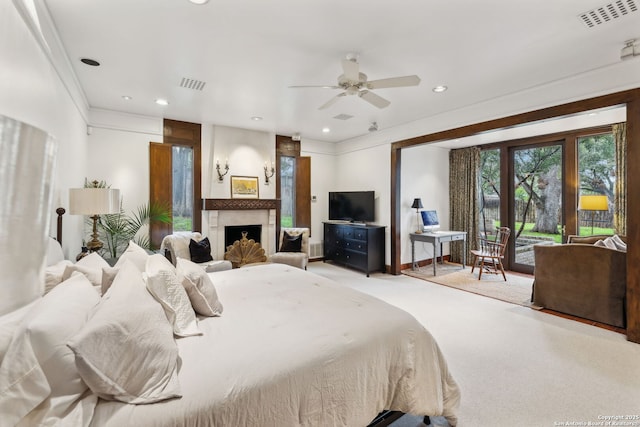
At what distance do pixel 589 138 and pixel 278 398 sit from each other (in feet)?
20.2

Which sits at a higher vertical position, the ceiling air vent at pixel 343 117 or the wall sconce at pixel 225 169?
the ceiling air vent at pixel 343 117

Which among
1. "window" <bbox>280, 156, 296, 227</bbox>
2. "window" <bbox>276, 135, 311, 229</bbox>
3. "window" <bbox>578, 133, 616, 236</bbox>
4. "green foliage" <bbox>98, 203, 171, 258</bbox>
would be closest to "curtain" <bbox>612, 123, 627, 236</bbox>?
"window" <bbox>578, 133, 616, 236</bbox>

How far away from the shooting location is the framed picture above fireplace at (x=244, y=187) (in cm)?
548

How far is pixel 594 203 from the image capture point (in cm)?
442

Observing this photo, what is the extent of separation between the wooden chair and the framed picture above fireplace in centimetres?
420

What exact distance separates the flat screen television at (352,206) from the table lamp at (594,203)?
3268mm

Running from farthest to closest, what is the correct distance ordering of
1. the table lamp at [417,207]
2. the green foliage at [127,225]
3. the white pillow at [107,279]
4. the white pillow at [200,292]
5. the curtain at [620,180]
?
the table lamp at [417,207] < the curtain at [620,180] < the green foliage at [127,225] < the white pillow at [200,292] < the white pillow at [107,279]

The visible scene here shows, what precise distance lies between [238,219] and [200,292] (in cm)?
382

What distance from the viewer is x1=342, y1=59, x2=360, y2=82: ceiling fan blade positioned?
2.56m

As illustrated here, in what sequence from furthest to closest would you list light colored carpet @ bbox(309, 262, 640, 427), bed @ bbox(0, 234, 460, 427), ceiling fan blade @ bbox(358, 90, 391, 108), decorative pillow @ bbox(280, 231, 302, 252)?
decorative pillow @ bbox(280, 231, 302, 252)
ceiling fan blade @ bbox(358, 90, 391, 108)
light colored carpet @ bbox(309, 262, 640, 427)
bed @ bbox(0, 234, 460, 427)

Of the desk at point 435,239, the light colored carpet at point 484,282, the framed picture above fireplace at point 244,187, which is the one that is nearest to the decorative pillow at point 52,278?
the framed picture above fireplace at point 244,187

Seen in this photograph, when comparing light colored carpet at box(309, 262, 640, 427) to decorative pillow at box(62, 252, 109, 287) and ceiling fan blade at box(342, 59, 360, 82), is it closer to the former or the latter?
decorative pillow at box(62, 252, 109, 287)

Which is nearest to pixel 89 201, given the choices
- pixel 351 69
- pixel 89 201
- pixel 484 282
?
pixel 89 201

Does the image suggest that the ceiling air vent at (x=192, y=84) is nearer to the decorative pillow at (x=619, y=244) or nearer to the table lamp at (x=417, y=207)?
the table lamp at (x=417, y=207)
